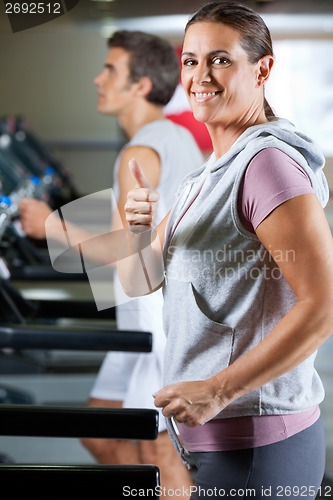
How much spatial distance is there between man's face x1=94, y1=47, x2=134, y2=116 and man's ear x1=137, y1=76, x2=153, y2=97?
0.06ft

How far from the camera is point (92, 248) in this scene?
1327 millimetres

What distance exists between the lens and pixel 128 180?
5.73 feet

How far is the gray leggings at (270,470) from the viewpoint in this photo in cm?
108

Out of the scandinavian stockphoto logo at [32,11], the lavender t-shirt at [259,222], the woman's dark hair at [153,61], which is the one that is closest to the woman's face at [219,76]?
the lavender t-shirt at [259,222]

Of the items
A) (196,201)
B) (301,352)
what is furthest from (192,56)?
(301,352)

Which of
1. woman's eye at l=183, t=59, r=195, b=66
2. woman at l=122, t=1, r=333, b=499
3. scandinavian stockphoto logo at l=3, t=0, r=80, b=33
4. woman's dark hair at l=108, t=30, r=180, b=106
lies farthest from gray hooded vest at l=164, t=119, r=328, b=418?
woman's dark hair at l=108, t=30, r=180, b=106

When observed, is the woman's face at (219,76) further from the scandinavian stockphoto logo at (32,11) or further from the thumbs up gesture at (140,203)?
the scandinavian stockphoto logo at (32,11)

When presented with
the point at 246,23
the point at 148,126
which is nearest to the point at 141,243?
the point at 246,23

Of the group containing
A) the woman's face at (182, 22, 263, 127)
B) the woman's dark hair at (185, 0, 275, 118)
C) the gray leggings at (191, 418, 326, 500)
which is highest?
the woman's dark hair at (185, 0, 275, 118)

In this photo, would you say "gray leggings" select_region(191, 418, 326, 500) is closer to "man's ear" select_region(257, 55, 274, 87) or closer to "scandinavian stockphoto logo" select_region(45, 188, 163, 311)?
"scandinavian stockphoto logo" select_region(45, 188, 163, 311)

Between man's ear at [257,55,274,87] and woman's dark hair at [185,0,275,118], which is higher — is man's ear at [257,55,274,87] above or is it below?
below

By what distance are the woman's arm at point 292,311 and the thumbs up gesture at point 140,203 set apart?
0.54 feet

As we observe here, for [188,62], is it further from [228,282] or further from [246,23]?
[228,282]

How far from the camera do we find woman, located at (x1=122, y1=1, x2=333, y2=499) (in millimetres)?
943
